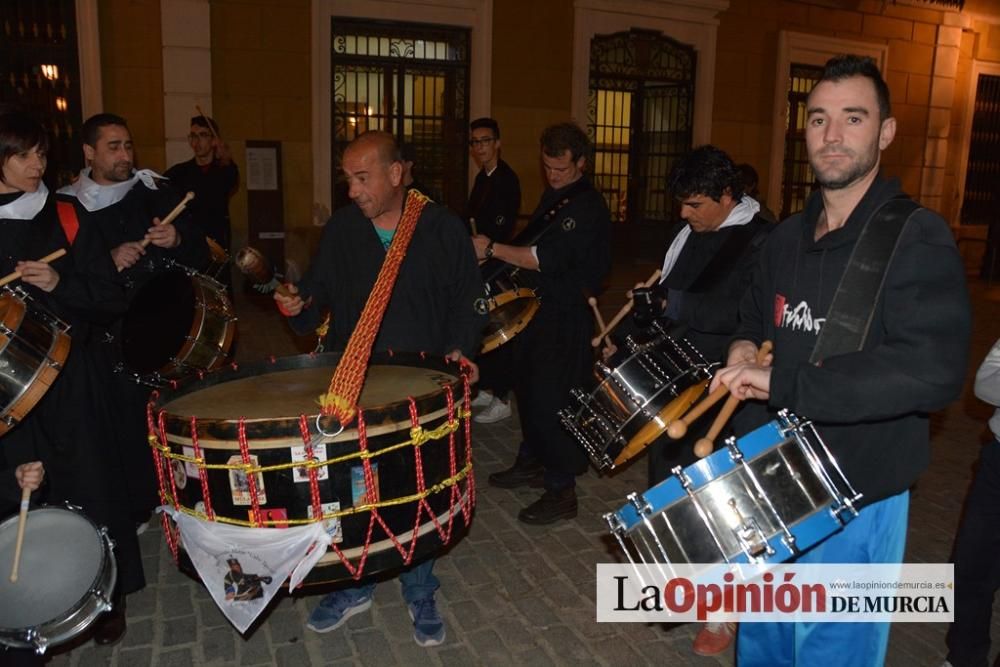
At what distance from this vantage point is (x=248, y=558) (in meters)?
2.43

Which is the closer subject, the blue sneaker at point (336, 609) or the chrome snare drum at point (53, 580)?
the chrome snare drum at point (53, 580)

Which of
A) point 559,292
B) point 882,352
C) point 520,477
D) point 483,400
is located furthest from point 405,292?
point 483,400

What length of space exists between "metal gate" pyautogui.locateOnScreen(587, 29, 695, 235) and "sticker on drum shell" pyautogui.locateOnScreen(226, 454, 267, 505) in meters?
11.9

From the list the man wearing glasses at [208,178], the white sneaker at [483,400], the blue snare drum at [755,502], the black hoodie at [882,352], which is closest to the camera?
the black hoodie at [882,352]

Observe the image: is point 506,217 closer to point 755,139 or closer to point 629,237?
point 629,237

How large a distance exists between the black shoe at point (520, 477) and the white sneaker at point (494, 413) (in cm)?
126

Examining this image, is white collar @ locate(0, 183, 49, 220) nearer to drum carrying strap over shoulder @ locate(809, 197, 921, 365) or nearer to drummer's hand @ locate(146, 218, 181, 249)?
drummer's hand @ locate(146, 218, 181, 249)

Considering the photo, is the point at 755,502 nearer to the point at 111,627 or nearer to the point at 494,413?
the point at 111,627

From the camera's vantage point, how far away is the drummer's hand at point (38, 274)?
10.1 ft

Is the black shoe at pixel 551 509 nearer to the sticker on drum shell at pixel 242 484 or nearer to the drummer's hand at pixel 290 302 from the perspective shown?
the drummer's hand at pixel 290 302

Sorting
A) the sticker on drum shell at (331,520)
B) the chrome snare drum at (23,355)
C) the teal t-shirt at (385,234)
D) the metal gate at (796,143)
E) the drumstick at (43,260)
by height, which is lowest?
the sticker on drum shell at (331,520)

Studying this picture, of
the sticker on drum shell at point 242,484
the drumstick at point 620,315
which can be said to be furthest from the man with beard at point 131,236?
the drumstick at point 620,315

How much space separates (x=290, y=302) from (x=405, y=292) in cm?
50

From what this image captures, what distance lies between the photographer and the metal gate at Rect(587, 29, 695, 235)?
13469 millimetres
